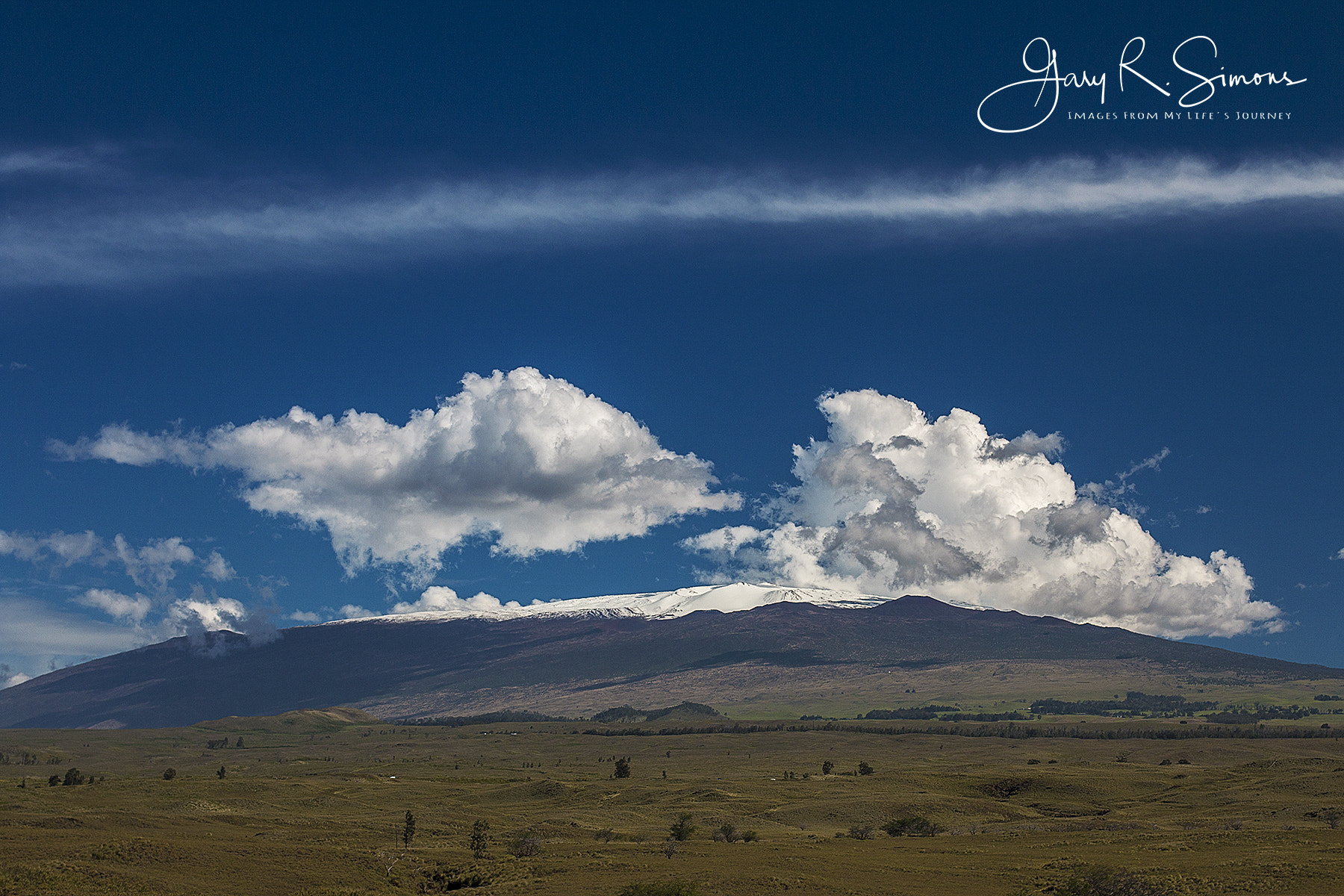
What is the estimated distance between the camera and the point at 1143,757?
194000 mm

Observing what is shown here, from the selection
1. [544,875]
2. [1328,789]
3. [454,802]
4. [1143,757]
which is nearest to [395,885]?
[544,875]

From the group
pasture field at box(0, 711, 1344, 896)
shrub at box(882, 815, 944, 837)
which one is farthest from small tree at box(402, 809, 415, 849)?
shrub at box(882, 815, 944, 837)

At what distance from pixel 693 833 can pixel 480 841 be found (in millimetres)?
20984

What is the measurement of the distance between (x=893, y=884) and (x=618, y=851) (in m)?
23.0

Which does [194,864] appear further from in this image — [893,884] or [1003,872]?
[1003,872]

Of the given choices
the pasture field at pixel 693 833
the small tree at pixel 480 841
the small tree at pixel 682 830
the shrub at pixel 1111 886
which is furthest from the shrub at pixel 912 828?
the small tree at pixel 480 841

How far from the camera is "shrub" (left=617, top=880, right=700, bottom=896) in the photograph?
60.1 meters

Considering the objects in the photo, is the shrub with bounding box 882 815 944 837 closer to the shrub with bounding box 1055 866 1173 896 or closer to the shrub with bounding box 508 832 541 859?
the shrub with bounding box 508 832 541 859

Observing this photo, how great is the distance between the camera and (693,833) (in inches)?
3701

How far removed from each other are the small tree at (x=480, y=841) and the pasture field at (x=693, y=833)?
1.99 feet

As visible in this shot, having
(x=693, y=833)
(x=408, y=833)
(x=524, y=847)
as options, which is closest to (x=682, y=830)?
(x=693, y=833)

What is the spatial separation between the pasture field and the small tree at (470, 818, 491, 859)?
61 cm

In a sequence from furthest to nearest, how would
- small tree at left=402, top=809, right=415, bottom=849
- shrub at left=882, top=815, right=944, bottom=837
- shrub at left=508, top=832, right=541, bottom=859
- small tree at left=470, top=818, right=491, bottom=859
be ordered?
shrub at left=882, top=815, right=944, bottom=837, small tree at left=402, top=809, right=415, bottom=849, shrub at left=508, top=832, right=541, bottom=859, small tree at left=470, top=818, right=491, bottom=859

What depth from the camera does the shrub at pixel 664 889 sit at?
2367 inches
